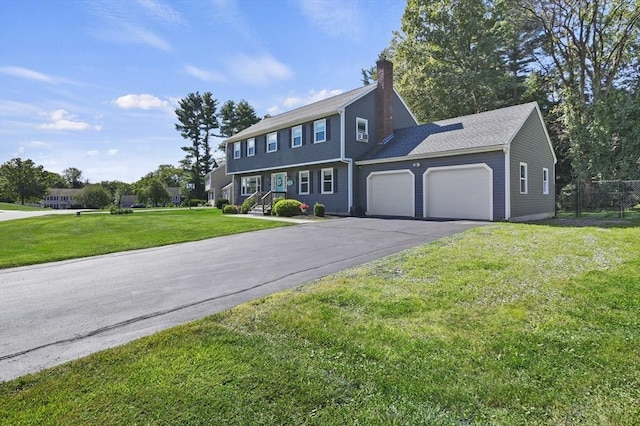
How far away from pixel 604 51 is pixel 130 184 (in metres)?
92.9

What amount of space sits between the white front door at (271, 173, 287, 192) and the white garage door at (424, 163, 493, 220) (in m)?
10.4

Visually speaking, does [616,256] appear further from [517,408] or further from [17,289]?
[17,289]

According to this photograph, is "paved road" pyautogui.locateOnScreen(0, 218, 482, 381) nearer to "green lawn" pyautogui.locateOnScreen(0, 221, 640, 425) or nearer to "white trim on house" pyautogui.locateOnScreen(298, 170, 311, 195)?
"green lawn" pyautogui.locateOnScreen(0, 221, 640, 425)

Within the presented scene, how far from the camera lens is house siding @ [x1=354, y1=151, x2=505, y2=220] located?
13.8 meters

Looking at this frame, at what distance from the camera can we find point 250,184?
87.8ft

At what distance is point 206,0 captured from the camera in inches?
433

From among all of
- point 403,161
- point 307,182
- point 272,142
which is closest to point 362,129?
point 403,161

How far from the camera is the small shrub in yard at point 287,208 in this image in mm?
18844

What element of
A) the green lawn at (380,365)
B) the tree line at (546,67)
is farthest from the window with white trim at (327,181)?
the green lawn at (380,365)

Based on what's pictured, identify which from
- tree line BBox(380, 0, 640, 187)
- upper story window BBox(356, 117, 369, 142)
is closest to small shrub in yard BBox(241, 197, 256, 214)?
upper story window BBox(356, 117, 369, 142)

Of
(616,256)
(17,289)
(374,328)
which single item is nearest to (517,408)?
(374,328)

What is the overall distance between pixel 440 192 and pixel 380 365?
13902 millimetres

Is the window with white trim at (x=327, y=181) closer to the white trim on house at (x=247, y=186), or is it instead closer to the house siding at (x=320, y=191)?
the house siding at (x=320, y=191)

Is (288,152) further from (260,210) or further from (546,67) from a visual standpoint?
(546,67)
